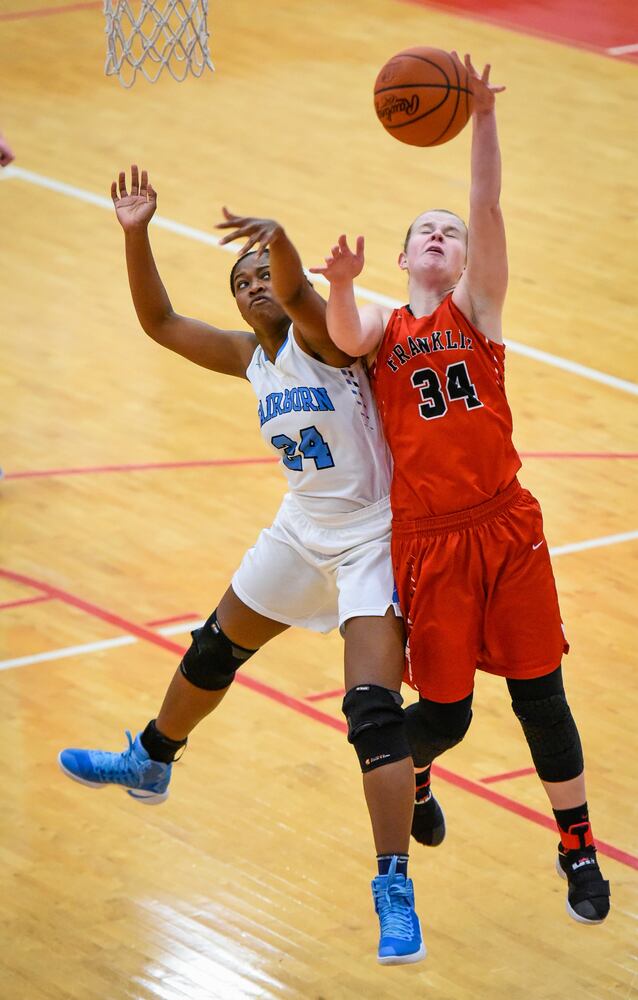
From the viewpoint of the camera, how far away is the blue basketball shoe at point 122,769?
6.29 meters

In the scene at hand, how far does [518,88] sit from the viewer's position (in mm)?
17000

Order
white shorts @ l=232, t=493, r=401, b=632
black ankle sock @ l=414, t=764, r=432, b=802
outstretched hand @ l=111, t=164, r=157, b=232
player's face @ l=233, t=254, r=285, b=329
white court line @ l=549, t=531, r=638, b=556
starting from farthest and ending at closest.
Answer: white court line @ l=549, t=531, r=638, b=556
black ankle sock @ l=414, t=764, r=432, b=802
outstretched hand @ l=111, t=164, r=157, b=232
player's face @ l=233, t=254, r=285, b=329
white shorts @ l=232, t=493, r=401, b=632

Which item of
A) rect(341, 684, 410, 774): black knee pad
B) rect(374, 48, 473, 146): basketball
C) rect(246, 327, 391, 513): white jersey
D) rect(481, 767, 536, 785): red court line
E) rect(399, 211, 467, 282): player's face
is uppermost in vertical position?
rect(374, 48, 473, 146): basketball

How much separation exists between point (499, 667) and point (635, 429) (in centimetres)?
547

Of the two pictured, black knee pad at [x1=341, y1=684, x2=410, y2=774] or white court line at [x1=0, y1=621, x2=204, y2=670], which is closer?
black knee pad at [x1=341, y1=684, x2=410, y2=774]

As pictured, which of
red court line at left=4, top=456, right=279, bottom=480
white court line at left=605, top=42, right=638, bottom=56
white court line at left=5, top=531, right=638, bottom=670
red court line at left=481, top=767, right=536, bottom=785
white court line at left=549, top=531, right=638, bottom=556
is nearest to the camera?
red court line at left=481, top=767, right=536, bottom=785

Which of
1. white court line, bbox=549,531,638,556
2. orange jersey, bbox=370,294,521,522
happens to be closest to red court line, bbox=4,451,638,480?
white court line, bbox=549,531,638,556

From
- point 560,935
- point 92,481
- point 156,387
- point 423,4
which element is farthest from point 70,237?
point 560,935

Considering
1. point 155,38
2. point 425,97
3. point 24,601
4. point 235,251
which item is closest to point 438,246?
point 425,97

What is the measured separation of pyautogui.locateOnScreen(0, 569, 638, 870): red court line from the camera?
274 inches

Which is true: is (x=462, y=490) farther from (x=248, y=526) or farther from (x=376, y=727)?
(x=248, y=526)

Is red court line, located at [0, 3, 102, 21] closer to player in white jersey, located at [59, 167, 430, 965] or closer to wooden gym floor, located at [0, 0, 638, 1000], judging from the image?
wooden gym floor, located at [0, 0, 638, 1000]

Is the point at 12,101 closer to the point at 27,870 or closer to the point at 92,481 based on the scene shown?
the point at 92,481

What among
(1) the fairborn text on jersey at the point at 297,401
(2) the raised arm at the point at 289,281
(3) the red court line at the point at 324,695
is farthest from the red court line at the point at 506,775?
(2) the raised arm at the point at 289,281
